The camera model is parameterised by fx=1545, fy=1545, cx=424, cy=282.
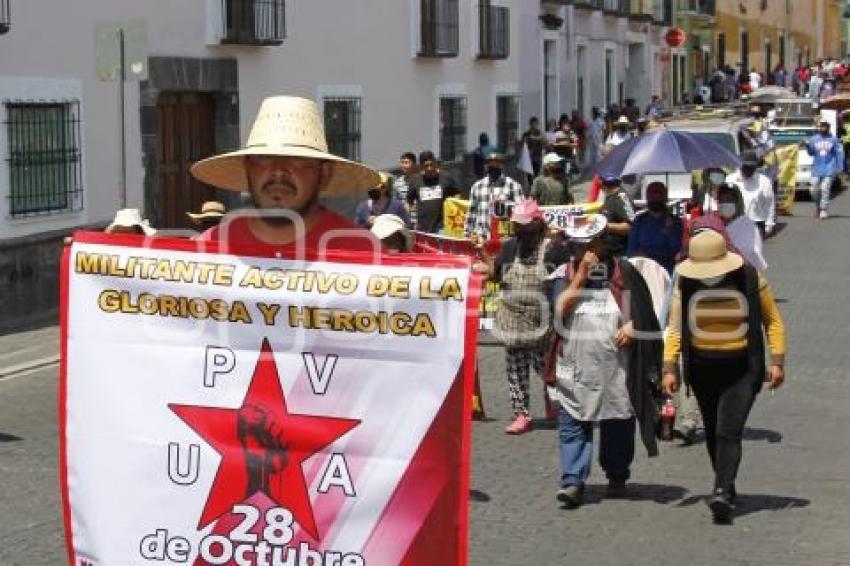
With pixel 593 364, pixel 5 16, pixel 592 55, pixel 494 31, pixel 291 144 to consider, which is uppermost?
pixel 592 55

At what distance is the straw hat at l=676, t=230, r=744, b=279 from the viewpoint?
314 inches

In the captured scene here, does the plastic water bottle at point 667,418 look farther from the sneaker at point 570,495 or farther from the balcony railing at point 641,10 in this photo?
the balcony railing at point 641,10

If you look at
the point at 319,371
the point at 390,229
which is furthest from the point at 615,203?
the point at 319,371

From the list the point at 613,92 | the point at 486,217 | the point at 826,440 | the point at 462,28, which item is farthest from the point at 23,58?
the point at 613,92

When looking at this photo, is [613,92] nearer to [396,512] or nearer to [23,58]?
[23,58]

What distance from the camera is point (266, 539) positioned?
3902 millimetres

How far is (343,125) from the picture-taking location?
23.3 meters

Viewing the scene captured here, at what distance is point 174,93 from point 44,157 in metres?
3.22

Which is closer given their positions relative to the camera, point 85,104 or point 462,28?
point 85,104

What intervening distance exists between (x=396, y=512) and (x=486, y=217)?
12.3 m

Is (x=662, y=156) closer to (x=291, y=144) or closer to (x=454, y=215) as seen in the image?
(x=454, y=215)

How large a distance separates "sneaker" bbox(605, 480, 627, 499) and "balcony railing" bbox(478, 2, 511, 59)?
843 inches

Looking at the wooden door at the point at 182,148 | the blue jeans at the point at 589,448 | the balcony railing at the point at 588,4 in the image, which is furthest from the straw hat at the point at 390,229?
the balcony railing at the point at 588,4

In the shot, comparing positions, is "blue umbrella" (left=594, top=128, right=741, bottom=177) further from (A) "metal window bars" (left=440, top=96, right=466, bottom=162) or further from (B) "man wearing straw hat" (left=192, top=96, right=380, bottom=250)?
(A) "metal window bars" (left=440, top=96, right=466, bottom=162)
